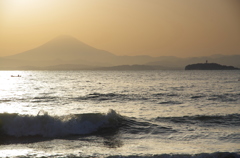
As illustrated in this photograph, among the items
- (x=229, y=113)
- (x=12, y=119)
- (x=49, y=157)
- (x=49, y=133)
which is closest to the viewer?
(x=49, y=157)

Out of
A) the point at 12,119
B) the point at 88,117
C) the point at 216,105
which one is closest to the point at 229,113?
the point at 216,105

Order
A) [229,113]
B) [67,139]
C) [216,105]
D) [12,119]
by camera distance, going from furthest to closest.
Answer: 1. [216,105]
2. [229,113]
3. [12,119]
4. [67,139]

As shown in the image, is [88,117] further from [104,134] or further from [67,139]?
[67,139]

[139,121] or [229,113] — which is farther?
[229,113]

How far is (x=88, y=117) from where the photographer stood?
65.7ft

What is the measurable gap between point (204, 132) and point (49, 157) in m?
9.47

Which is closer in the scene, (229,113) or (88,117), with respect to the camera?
(88,117)

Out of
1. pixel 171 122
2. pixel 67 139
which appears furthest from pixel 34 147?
pixel 171 122

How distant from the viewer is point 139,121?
20.0m

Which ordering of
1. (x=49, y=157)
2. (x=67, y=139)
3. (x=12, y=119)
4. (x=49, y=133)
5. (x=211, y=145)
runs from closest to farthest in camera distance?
(x=49, y=157) < (x=211, y=145) < (x=67, y=139) < (x=49, y=133) < (x=12, y=119)

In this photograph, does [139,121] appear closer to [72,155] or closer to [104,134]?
[104,134]

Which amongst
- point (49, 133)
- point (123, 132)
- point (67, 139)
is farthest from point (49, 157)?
point (123, 132)

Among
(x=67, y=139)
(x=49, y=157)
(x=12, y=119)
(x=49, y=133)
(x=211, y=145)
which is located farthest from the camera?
(x=12, y=119)

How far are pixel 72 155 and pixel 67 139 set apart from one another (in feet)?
12.5
